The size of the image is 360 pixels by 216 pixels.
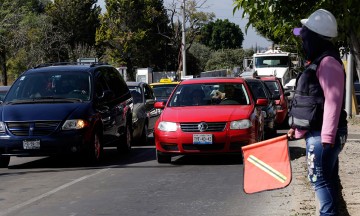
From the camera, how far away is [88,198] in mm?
9391

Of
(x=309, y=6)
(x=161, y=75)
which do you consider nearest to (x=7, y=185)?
(x=309, y=6)

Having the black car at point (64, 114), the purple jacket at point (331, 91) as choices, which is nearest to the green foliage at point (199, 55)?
the black car at point (64, 114)

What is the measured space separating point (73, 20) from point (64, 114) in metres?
59.4

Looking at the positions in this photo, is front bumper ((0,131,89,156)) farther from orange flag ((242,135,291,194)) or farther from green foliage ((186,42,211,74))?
green foliage ((186,42,211,74))

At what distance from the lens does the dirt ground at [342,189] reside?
7.84 metres

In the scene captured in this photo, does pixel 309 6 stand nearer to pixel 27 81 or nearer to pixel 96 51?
pixel 27 81

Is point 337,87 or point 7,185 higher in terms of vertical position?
point 337,87

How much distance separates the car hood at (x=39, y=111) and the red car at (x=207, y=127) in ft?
5.30

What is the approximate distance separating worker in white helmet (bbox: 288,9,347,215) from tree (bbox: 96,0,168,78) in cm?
5935

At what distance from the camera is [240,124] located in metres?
12.5

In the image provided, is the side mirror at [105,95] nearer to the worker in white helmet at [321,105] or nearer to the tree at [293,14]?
the tree at [293,14]

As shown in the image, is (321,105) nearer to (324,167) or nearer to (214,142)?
(324,167)

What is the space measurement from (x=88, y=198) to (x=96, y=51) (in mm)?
63657

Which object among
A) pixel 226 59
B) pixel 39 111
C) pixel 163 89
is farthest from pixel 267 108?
pixel 226 59
